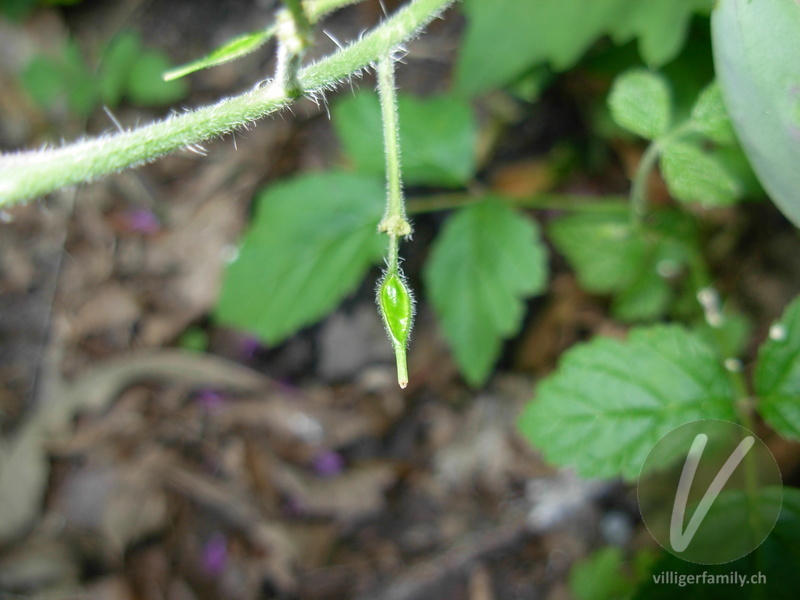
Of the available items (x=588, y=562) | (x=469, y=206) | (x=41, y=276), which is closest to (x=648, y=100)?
(x=469, y=206)

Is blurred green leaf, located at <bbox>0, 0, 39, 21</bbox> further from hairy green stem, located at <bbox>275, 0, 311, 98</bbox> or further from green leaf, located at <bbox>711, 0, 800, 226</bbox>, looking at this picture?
green leaf, located at <bbox>711, 0, 800, 226</bbox>

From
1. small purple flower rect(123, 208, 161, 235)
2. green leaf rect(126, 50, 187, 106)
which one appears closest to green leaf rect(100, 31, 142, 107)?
green leaf rect(126, 50, 187, 106)

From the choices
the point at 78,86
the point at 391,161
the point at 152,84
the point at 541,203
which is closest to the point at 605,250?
the point at 541,203

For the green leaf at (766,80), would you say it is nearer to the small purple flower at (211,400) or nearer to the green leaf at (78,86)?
the small purple flower at (211,400)

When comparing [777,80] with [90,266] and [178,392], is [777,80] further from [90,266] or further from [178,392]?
[90,266]

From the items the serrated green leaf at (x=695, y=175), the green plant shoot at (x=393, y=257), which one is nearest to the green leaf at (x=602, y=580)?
the serrated green leaf at (x=695, y=175)

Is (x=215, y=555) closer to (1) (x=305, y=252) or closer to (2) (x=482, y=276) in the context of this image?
(1) (x=305, y=252)

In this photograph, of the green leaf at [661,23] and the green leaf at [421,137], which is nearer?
the green leaf at [661,23]
